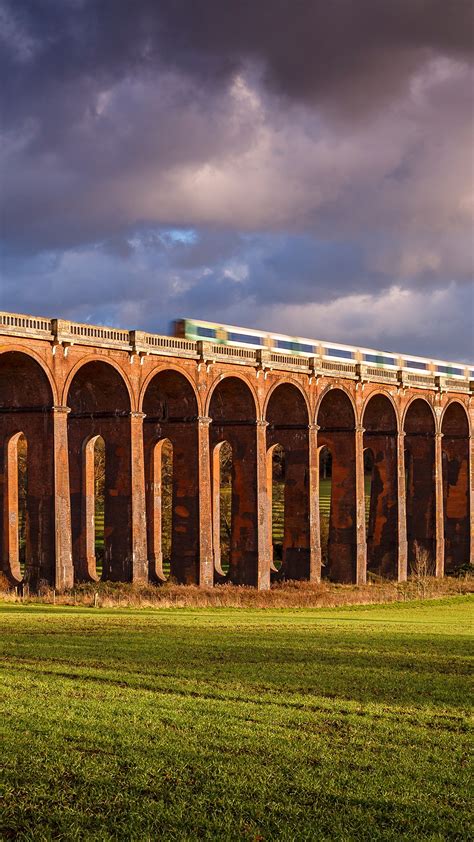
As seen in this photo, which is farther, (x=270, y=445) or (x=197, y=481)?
(x=270, y=445)

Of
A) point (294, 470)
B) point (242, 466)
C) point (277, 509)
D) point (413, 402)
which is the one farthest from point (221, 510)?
point (242, 466)

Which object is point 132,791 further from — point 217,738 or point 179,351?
point 179,351

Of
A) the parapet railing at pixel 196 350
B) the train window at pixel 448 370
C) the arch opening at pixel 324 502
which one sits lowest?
the arch opening at pixel 324 502

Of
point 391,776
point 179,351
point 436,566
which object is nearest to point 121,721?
point 391,776

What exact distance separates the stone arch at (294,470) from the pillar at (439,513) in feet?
44.2

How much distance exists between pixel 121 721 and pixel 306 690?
4078 mm

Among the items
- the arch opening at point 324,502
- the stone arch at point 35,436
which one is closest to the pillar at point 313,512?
the arch opening at point 324,502

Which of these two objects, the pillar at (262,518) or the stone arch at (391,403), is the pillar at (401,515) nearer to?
the stone arch at (391,403)

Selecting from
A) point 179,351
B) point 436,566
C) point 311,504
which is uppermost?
point 179,351

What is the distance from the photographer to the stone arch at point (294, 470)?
174 ft

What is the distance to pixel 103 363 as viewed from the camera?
4159cm

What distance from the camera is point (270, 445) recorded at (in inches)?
2183

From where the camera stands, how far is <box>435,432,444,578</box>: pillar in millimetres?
63500

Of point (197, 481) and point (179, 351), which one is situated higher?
point (179, 351)
